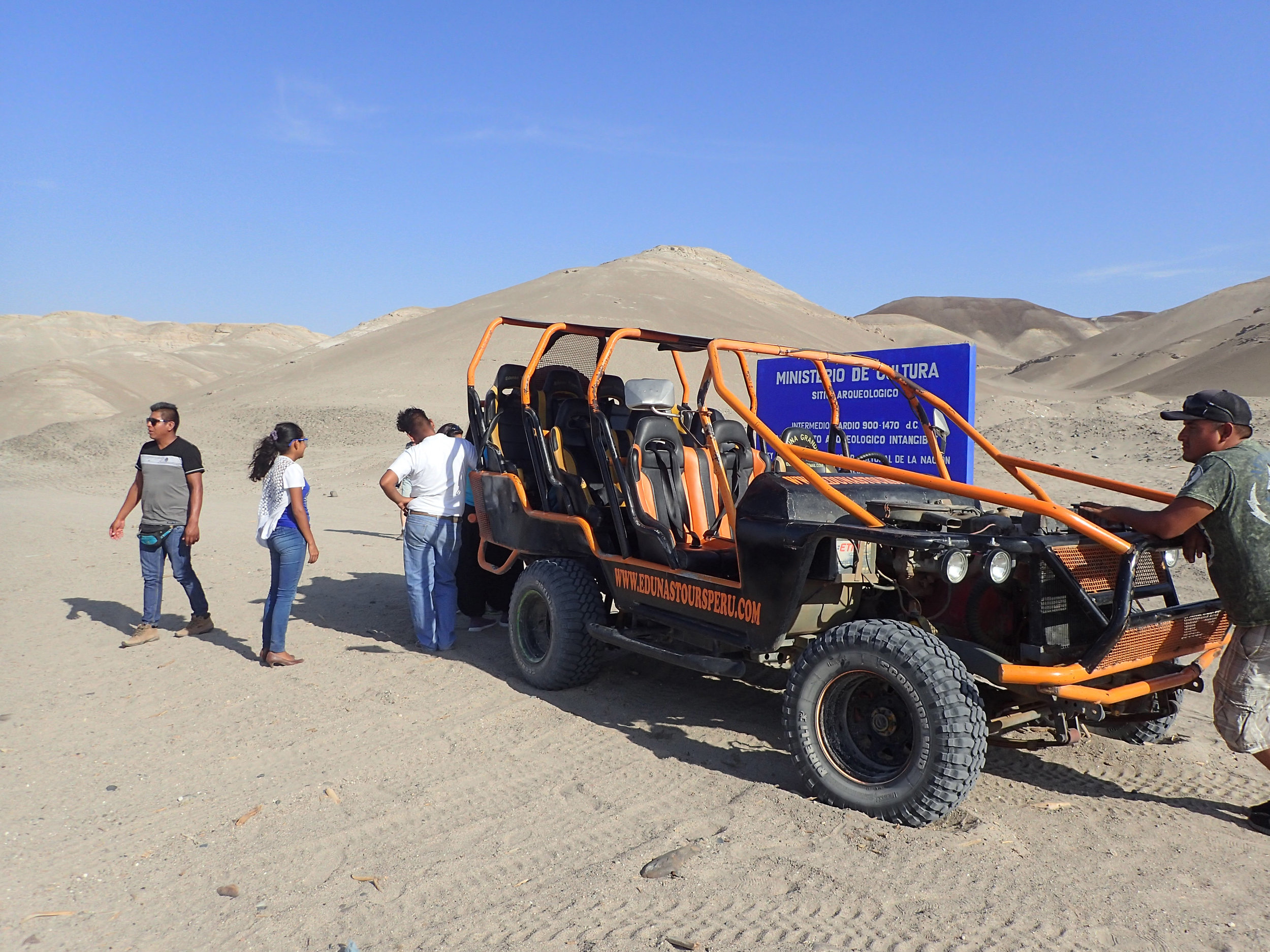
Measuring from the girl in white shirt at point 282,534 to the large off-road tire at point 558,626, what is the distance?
1.53 m

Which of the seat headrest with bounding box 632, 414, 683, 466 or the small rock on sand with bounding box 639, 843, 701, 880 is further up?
the seat headrest with bounding box 632, 414, 683, 466

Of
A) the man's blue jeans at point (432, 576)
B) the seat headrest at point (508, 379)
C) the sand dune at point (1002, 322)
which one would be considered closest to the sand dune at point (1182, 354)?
the sand dune at point (1002, 322)

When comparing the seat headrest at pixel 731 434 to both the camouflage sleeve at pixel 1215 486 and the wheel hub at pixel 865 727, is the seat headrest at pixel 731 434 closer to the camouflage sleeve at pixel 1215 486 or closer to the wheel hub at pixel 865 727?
the wheel hub at pixel 865 727

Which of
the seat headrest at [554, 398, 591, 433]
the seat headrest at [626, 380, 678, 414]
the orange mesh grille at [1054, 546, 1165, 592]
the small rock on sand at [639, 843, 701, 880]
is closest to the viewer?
the small rock on sand at [639, 843, 701, 880]

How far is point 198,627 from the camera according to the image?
7.33 metres

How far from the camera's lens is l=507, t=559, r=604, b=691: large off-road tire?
5602mm

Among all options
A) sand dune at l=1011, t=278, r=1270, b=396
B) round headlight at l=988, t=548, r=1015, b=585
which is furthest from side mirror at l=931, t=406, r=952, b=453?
sand dune at l=1011, t=278, r=1270, b=396

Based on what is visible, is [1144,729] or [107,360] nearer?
[1144,729]

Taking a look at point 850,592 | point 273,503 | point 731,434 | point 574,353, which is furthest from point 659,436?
point 273,503

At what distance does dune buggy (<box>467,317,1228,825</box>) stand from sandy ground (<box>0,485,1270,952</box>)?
330 mm

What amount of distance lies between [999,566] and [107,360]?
84352 mm

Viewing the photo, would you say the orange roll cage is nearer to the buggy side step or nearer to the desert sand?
the buggy side step

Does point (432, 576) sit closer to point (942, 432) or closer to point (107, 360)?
point (942, 432)

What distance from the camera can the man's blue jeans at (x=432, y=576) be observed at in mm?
6738
